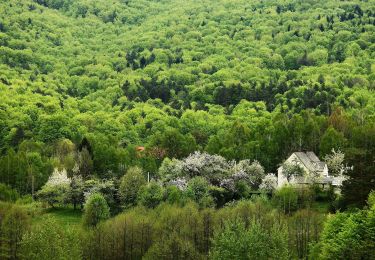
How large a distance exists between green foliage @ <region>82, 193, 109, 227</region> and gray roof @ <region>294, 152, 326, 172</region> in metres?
26.1

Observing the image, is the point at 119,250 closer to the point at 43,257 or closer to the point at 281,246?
the point at 43,257

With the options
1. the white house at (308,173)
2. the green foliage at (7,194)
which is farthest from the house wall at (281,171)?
the green foliage at (7,194)

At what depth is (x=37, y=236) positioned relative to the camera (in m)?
55.1

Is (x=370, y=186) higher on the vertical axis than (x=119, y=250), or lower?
higher

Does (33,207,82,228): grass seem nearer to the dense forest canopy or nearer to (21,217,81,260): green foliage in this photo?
the dense forest canopy

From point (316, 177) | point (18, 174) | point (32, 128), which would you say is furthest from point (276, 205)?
point (32, 128)

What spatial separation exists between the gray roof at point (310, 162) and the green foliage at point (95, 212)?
26.1 meters

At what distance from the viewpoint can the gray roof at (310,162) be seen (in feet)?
285

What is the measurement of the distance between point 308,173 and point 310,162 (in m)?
2.27

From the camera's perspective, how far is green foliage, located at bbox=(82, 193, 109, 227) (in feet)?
243

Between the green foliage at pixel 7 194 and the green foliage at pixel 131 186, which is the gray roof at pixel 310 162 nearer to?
the green foliage at pixel 131 186

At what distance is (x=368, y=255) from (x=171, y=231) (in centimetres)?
2036

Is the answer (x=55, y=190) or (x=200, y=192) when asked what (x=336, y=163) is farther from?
(x=55, y=190)

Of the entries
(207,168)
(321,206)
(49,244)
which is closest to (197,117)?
(207,168)
